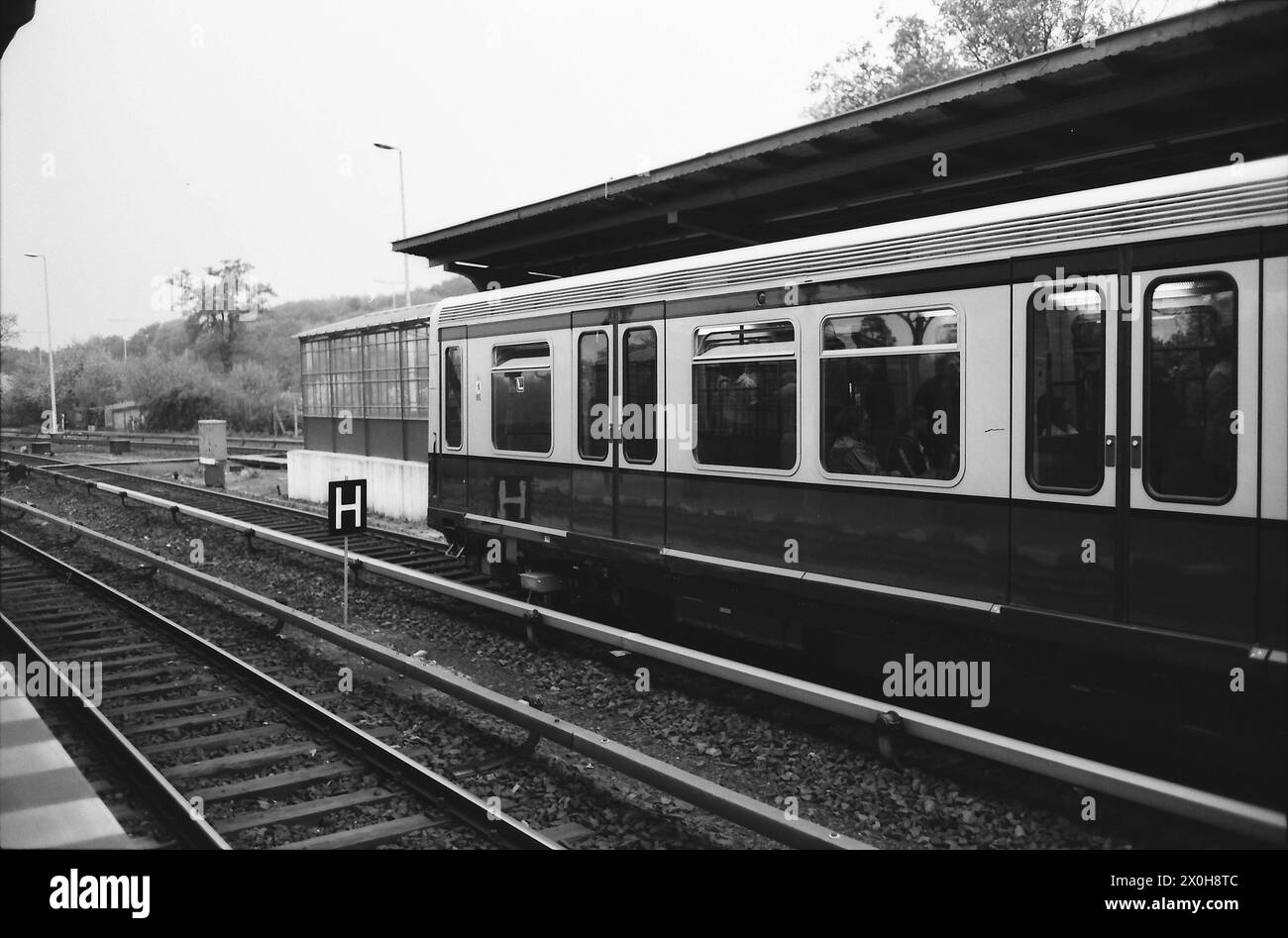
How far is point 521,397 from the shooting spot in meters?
10.4

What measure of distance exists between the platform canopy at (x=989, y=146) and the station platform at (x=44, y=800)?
7030 mm

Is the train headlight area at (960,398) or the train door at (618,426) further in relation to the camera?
the train door at (618,426)

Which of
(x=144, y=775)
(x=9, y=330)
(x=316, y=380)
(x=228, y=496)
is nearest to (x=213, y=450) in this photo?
(x=316, y=380)

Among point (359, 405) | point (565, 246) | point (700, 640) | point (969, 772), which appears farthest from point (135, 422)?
point (969, 772)

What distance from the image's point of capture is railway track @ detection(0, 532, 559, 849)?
18.1 feet

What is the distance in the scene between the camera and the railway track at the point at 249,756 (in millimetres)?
5516

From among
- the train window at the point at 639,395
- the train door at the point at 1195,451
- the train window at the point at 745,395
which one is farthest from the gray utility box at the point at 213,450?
the train door at the point at 1195,451

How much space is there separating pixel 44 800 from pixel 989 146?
8018 millimetres

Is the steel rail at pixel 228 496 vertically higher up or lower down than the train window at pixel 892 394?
lower down

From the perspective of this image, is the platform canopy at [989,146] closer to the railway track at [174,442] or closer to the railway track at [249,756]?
the railway track at [249,756]

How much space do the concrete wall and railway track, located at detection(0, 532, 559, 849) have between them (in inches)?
293

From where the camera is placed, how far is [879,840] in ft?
17.9

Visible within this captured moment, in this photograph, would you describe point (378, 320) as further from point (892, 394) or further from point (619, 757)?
point (619, 757)
